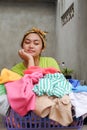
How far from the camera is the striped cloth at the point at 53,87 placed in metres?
0.85

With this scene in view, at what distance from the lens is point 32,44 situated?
1.09 metres

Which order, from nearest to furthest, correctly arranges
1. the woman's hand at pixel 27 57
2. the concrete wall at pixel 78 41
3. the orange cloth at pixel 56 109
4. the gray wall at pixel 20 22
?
the orange cloth at pixel 56 109 < the woman's hand at pixel 27 57 < the concrete wall at pixel 78 41 < the gray wall at pixel 20 22

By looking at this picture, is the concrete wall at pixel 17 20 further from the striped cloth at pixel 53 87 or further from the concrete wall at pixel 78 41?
the striped cloth at pixel 53 87

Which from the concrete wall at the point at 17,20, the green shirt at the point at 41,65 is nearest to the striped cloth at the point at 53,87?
the green shirt at the point at 41,65

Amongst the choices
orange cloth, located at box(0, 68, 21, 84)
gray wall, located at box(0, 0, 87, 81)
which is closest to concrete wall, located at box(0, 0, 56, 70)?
gray wall, located at box(0, 0, 87, 81)

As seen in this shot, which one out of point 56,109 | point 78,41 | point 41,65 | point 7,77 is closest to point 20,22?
point 78,41

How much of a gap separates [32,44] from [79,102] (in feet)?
1.10

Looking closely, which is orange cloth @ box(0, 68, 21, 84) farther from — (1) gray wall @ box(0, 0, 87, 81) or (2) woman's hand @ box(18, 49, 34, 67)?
(1) gray wall @ box(0, 0, 87, 81)

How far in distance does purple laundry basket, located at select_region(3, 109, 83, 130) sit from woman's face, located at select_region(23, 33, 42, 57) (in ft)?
0.98

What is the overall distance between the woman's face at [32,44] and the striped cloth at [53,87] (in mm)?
227

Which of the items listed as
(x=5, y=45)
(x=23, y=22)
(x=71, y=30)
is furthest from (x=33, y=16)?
(x=71, y=30)

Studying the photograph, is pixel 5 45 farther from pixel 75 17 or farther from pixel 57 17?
pixel 75 17

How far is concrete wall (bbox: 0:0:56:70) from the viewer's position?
821 cm

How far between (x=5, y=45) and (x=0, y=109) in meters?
7.47
